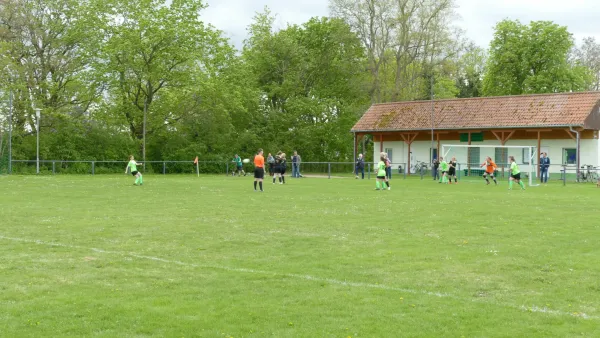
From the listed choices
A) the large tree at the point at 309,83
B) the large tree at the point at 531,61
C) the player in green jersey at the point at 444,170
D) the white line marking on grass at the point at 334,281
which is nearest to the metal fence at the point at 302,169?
the player in green jersey at the point at 444,170

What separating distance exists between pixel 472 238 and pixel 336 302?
5882 mm

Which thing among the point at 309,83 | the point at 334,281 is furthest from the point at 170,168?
the point at 334,281

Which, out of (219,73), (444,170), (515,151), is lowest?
(444,170)

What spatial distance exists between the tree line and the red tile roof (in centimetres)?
340

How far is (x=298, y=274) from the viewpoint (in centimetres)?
955

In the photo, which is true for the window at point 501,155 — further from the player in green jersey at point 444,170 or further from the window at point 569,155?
the player in green jersey at point 444,170

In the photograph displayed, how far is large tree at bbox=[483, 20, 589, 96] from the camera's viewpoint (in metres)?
61.8

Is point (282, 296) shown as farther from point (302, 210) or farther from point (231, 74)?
point (231, 74)

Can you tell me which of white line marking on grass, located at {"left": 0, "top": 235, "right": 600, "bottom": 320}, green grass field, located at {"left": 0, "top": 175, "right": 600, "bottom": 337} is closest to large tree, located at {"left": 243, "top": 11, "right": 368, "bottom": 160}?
green grass field, located at {"left": 0, "top": 175, "right": 600, "bottom": 337}

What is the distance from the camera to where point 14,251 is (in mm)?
11312

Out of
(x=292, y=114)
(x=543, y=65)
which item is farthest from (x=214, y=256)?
(x=543, y=65)

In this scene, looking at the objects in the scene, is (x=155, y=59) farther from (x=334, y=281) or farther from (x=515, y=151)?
(x=334, y=281)

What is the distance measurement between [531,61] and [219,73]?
28752 mm

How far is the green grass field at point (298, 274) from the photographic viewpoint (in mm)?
7043
